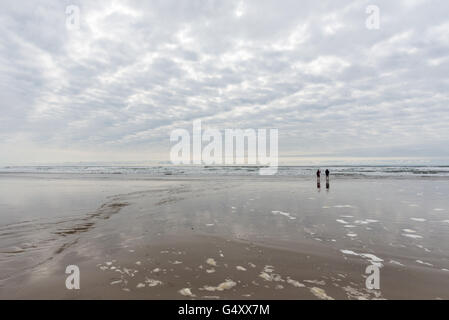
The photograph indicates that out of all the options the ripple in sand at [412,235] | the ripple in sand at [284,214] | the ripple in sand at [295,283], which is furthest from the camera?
the ripple in sand at [284,214]

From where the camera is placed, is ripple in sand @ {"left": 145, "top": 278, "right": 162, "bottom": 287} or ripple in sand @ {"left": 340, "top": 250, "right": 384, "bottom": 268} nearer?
ripple in sand @ {"left": 145, "top": 278, "right": 162, "bottom": 287}

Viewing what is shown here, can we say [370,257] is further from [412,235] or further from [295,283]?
[412,235]

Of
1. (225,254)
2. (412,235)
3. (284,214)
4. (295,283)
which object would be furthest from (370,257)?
(284,214)

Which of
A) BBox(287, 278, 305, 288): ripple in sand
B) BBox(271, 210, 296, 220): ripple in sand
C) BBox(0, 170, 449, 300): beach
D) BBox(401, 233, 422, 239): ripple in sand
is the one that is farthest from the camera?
BBox(271, 210, 296, 220): ripple in sand

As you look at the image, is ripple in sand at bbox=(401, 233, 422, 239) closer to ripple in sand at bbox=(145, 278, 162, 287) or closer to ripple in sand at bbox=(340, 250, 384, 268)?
ripple in sand at bbox=(340, 250, 384, 268)

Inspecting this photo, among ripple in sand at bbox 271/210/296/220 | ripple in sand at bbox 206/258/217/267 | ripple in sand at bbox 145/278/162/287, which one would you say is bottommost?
ripple in sand at bbox 271/210/296/220

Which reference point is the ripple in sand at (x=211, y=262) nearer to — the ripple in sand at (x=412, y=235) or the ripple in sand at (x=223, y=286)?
the ripple in sand at (x=223, y=286)

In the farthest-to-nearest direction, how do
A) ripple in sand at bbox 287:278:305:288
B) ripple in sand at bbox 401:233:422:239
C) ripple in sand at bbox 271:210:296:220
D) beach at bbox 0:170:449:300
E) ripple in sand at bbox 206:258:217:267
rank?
1. ripple in sand at bbox 271:210:296:220
2. ripple in sand at bbox 401:233:422:239
3. ripple in sand at bbox 206:258:217:267
4. ripple in sand at bbox 287:278:305:288
5. beach at bbox 0:170:449:300

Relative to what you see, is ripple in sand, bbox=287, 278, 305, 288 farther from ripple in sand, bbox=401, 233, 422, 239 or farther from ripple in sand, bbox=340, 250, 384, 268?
ripple in sand, bbox=401, 233, 422, 239

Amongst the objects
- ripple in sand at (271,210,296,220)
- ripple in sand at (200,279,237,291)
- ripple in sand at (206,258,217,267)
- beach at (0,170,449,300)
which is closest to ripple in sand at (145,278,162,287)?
beach at (0,170,449,300)

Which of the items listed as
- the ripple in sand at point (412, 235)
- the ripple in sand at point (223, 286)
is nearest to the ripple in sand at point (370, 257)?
the ripple in sand at point (412, 235)

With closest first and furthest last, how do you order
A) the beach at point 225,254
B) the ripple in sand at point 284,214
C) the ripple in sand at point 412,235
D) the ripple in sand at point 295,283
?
1. the beach at point 225,254
2. the ripple in sand at point 295,283
3. the ripple in sand at point 412,235
4. the ripple in sand at point 284,214

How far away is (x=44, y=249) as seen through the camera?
5801mm

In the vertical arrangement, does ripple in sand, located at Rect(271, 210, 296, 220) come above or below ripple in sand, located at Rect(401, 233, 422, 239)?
below
